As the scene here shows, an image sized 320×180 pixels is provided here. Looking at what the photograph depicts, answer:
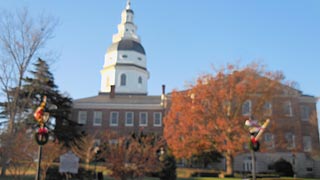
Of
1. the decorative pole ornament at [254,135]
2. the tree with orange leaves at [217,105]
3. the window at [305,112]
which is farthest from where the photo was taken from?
the window at [305,112]

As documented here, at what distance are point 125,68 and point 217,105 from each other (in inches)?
1163

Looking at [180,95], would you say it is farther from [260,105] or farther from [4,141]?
[4,141]

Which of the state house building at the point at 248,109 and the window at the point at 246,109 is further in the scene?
the state house building at the point at 248,109

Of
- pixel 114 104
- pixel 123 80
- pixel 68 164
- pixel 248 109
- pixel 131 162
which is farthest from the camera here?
pixel 123 80

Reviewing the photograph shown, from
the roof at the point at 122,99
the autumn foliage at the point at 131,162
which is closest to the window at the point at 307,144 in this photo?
the roof at the point at 122,99

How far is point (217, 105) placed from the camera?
1329 inches

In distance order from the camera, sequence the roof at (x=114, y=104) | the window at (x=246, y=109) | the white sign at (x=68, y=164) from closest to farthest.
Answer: the white sign at (x=68, y=164) < the window at (x=246, y=109) < the roof at (x=114, y=104)

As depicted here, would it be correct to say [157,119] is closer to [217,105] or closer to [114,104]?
[114,104]

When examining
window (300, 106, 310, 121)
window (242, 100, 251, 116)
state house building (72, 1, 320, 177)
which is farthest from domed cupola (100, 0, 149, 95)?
window (300, 106, 310, 121)

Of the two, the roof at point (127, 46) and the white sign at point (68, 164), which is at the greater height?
the roof at point (127, 46)

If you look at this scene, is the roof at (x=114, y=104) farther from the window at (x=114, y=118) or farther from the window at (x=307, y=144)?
the window at (x=307, y=144)

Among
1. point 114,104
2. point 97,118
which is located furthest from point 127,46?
point 97,118

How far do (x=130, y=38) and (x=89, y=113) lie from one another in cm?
2292

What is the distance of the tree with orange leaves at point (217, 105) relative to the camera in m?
33.5
